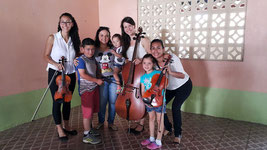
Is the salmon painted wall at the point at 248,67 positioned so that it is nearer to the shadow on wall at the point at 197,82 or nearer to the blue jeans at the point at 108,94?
the shadow on wall at the point at 197,82

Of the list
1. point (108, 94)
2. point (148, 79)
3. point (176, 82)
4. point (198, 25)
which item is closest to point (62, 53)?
point (108, 94)

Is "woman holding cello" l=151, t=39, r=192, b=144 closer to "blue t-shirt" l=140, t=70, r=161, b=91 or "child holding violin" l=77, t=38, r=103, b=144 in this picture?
"blue t-shirt" l=140, t=70, r=161, b=91

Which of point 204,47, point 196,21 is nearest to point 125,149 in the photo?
point 204,47

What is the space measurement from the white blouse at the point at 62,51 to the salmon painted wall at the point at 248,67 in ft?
5.97

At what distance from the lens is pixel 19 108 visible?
9.19 ft

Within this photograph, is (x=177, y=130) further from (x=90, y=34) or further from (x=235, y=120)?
(x=90, y=34)

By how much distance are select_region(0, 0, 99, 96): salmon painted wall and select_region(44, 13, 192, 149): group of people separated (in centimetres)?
77

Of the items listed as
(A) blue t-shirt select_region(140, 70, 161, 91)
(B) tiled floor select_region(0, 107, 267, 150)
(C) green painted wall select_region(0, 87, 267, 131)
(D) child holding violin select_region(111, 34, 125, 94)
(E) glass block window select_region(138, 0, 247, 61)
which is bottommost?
(B) tiled floor select_region(0, 107, 267, 150)

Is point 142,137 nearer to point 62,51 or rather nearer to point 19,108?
point 62,51

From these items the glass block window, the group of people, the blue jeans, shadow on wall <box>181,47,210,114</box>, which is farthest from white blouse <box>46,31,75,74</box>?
shadow on wall <box>181,47,210,114</box>

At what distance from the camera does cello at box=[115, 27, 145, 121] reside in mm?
2133

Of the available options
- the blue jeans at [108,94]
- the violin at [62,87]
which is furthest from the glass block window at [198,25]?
the violin at [62,87]

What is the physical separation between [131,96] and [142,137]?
2.07 ft

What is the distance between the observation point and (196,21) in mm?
3037
